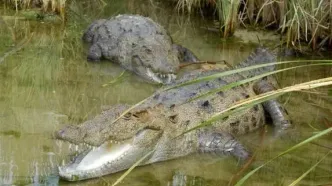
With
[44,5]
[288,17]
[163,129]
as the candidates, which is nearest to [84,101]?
[163,129]

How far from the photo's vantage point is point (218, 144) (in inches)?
189

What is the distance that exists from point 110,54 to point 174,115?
2.44 metres

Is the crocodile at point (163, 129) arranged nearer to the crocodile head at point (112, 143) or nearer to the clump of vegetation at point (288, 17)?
the crocodile head at point (112, 143)

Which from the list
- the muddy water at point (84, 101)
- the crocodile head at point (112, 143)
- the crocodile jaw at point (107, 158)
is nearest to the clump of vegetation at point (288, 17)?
the muddy water at point (84, 101)

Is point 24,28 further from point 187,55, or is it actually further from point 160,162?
point 160,162

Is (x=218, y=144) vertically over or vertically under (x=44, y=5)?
under

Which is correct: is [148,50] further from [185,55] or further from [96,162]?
[96,162]

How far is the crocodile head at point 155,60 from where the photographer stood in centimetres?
651

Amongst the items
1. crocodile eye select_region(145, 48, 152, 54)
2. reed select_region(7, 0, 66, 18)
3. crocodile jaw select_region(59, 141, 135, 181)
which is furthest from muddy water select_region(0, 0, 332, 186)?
crocodile eye select_region(145, 48, 152, 54)

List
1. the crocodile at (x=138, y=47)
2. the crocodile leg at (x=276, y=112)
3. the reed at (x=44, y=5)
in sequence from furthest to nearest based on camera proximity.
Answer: the reed at (x=44, y=5) < the crocodile at (x=138, y=47) < the crocodile leg at (x=276, y=112)

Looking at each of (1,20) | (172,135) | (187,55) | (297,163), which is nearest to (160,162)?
(172,135)

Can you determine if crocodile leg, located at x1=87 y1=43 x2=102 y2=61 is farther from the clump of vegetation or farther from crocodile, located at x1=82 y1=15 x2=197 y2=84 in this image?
the clump of vegetation

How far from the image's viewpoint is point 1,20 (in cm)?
775

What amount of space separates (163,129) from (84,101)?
3.72ft
